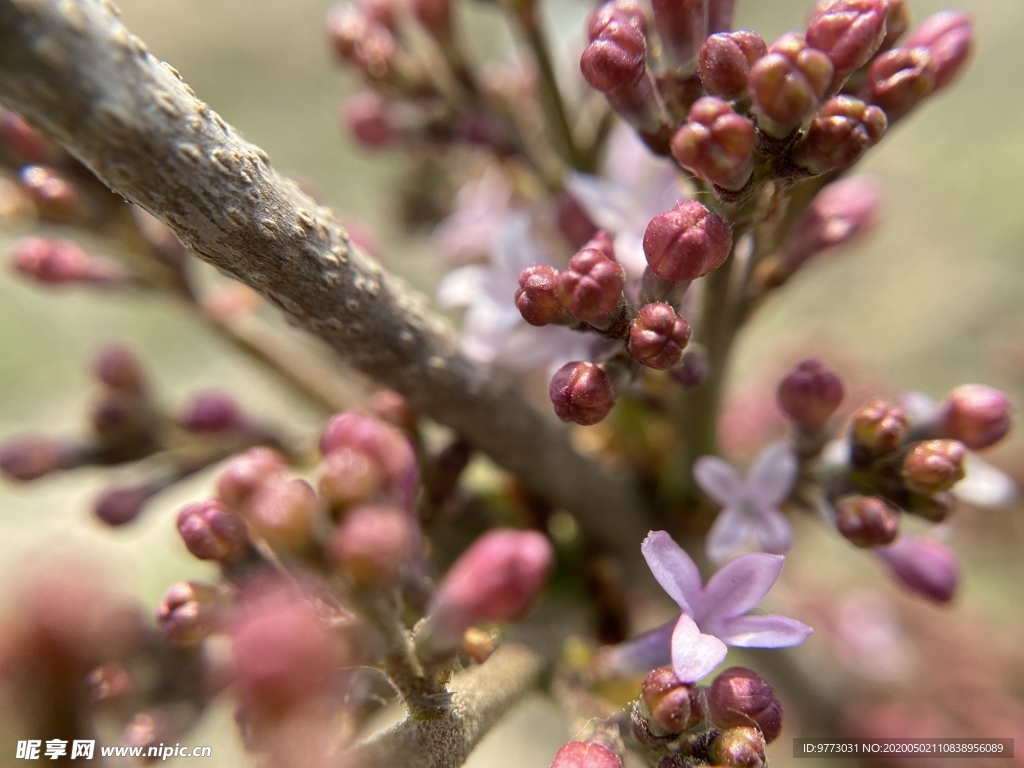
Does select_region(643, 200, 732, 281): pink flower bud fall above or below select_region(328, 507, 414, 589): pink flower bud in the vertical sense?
above

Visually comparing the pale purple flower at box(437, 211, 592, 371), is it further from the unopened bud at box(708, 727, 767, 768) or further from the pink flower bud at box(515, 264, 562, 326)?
the unopened bud at box(708, 727, 767, 768)

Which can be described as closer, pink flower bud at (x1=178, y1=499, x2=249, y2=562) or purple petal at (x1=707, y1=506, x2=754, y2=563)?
pink flower bud at (x1=178, y1=499, x2=249, y2=562)

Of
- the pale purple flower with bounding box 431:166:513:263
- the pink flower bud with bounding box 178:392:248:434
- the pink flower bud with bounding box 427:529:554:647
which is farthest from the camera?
the pale purple flower with bounding box 431:166:513:263

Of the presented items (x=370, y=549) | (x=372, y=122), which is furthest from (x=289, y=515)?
(x=372, y=122)

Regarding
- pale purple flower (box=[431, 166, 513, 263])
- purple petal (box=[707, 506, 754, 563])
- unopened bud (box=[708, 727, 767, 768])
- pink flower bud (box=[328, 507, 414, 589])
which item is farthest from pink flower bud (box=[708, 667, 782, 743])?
pale purple flower (box=[431, 166, 513, 263])

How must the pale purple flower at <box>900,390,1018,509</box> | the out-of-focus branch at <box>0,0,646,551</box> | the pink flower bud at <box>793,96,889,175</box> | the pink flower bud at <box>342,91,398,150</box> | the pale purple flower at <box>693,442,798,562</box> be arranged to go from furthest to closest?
the pink flower bud at <box>342,91,398,150</box> → the pale purple flower at <box>900,390,1018,509</box> → the pale purple flower at <box>693,442,798,562</box> → the pink flower bud at <box>793,96,889,175</box> → the out-of-focus branch at <box>0,0,646,551</box>

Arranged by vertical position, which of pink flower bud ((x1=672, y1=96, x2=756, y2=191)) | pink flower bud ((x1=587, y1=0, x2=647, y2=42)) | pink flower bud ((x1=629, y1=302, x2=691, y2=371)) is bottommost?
pink flower bud ((x1=629, y1=302, x2=691, y2=371))

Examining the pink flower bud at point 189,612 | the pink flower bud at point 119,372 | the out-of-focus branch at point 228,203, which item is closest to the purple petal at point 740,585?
the out-of-focus branch at point 228,203
